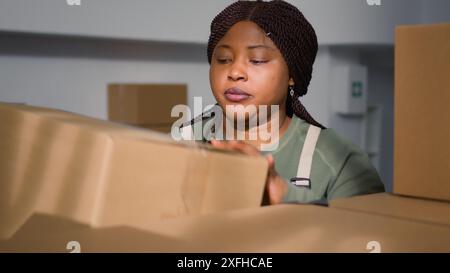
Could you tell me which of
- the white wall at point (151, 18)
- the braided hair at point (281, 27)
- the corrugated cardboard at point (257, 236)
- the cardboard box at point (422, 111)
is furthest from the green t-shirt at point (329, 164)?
the white wall at point (151, 18)

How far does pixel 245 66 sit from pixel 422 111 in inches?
18.1

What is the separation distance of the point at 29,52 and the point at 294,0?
0.80 m

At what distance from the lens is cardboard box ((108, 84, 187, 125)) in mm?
1671

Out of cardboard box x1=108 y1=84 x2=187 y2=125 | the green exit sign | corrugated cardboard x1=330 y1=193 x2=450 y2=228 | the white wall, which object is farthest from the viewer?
the green exit sign

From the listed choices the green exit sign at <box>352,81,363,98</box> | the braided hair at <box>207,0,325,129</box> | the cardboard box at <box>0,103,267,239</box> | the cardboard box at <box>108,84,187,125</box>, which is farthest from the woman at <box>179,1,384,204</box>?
the green exit sign at <box>352,81,363,98</box>

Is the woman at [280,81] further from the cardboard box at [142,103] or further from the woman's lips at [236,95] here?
the cardboard box at [142,103]

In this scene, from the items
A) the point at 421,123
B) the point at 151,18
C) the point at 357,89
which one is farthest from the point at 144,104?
the point at 421,123

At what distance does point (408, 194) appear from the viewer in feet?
2.03

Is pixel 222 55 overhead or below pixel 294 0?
below

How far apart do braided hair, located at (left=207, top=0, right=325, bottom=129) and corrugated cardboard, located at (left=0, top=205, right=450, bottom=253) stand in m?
0.61

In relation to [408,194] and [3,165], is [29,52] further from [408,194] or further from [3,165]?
[408,194]

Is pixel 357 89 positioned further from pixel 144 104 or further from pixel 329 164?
pixel 329 164

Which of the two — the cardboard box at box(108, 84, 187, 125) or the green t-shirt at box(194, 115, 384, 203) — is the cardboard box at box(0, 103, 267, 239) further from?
the cardboard box at box(108, 84, 187, 125)
